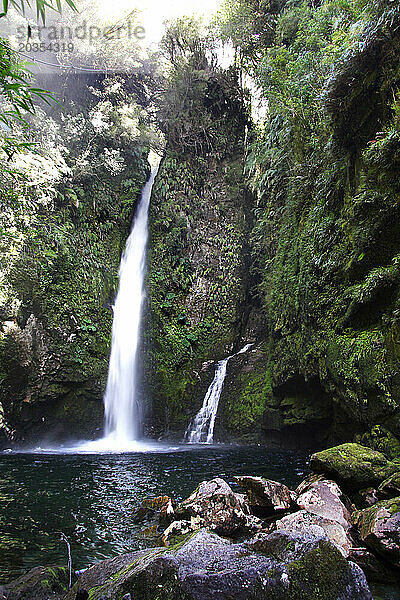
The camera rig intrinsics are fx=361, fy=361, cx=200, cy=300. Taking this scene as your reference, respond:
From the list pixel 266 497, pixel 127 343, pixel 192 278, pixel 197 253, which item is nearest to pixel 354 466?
pixel 266 497

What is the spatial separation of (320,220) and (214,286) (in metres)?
7.59

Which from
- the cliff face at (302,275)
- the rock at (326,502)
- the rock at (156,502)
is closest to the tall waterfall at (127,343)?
the cliff face at (302,275)

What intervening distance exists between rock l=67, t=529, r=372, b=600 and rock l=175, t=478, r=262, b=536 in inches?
66.4

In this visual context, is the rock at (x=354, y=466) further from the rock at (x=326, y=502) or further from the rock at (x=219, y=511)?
the rock at (x=219, y=511)

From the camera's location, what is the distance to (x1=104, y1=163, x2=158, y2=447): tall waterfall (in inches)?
486

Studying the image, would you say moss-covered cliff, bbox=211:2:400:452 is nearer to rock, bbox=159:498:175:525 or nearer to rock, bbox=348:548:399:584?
rock, bbox=348:548:399:584

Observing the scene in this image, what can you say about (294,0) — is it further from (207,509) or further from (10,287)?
(207,509)

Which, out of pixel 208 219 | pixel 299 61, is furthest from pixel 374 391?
pixel 208 219

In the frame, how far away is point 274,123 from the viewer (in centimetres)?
1277

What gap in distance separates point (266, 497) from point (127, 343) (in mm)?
9978

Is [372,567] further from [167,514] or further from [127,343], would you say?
[127,343]

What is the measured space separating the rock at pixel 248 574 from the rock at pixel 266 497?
81.7 inches

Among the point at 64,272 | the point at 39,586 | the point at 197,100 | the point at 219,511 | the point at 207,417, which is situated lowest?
the point at 207,417

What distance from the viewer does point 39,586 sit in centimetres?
280
